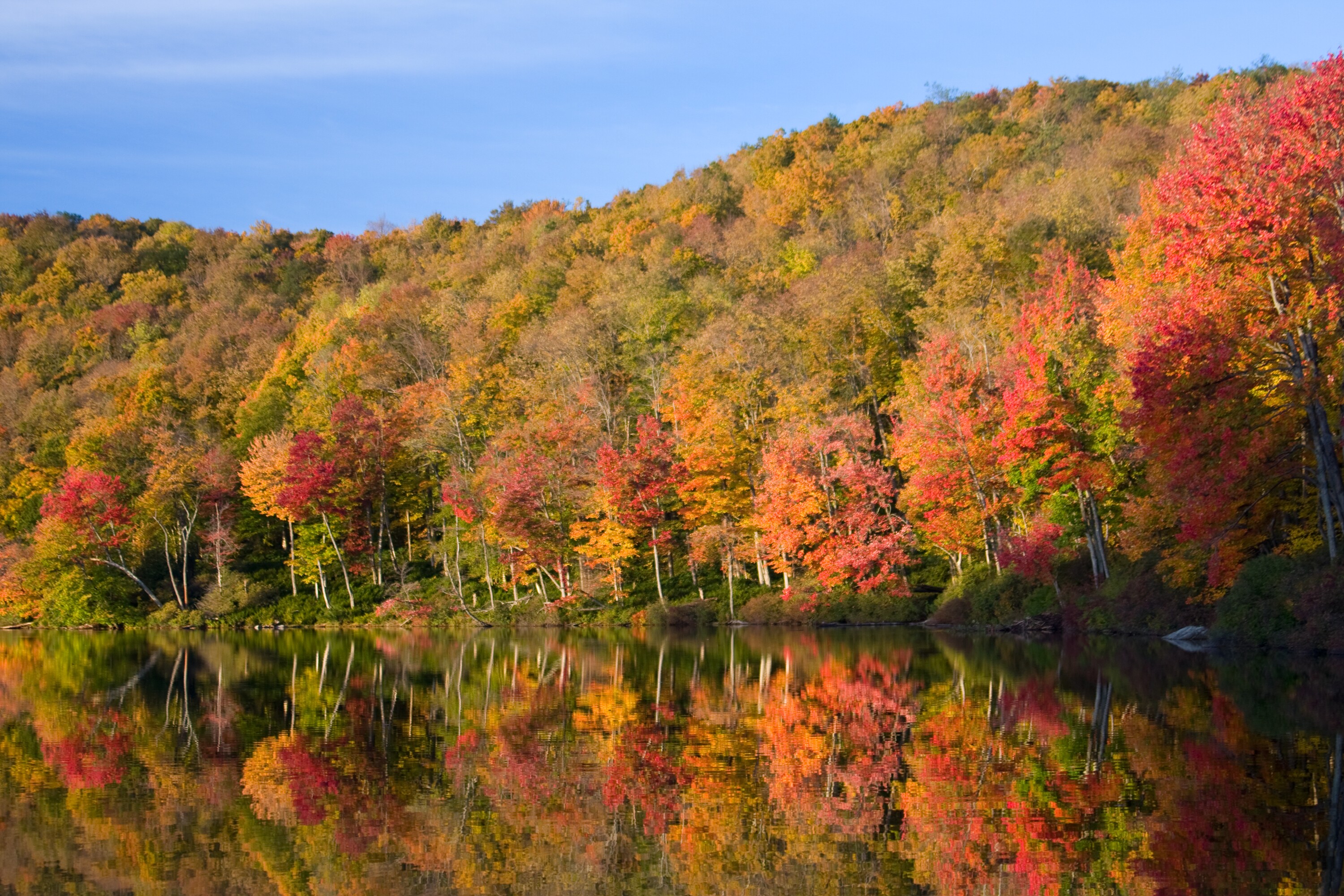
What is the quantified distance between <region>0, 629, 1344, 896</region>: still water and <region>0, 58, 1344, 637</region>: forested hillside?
8.18 metres

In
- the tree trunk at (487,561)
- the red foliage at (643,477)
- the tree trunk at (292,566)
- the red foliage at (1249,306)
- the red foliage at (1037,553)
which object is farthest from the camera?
the tree trunk at (292,566)

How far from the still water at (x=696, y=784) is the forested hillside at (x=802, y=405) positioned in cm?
818

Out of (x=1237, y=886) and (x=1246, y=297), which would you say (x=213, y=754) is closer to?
(x=1237, y=886)

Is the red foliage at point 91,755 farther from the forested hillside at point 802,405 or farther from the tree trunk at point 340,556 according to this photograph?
the tree trunk at point 340,556

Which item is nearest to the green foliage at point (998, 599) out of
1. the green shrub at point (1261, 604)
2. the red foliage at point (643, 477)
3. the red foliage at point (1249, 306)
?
the green shrub at point (1261, 604)

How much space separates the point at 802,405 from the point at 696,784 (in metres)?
37.4

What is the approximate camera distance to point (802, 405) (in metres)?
49.1

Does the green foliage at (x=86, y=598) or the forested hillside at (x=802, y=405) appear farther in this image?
the green foliage at (x=86, y=598)

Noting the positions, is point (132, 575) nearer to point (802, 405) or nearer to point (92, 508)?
point (92, 508)

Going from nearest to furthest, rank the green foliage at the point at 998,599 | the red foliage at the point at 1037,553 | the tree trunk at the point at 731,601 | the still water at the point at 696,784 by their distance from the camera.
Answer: the still water at the point at 696,784 < the red foliage at the point at 1037,553 < the green foliage at the point at 998,599 < the tree trunk at the point at 731,601

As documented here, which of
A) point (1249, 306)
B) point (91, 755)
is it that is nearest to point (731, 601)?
point (1249, 306)

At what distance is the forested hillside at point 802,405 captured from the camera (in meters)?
25.2

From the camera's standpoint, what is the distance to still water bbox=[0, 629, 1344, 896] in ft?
30.1

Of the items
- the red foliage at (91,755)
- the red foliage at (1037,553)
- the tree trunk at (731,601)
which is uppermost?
the red foliage at (91,755)
